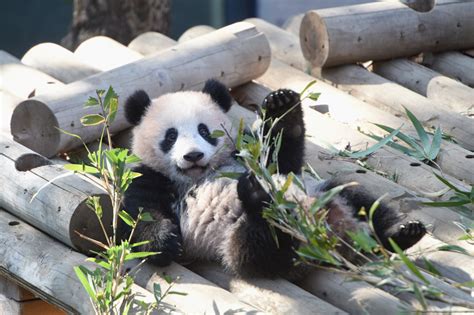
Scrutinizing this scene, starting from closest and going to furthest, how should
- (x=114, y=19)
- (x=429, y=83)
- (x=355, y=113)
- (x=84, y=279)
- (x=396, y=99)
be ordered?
(x=84, y=279), (x=355, y=113), (x=396, y=99), (x=429, y=83), (x=114, y=19)

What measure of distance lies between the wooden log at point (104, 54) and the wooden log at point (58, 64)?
59mm

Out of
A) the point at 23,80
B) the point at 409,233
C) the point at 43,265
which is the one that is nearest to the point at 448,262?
the point at 409,233

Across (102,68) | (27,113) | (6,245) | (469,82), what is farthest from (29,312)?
(469,82)

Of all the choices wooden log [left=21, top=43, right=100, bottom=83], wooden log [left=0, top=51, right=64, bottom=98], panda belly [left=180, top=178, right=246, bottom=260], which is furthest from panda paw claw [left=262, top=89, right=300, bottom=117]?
wooden log [left=21, top=43, right=100, bottom=83]

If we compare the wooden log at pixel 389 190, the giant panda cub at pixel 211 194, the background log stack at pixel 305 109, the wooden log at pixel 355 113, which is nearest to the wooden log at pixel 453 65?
the background log stack at pixel 305 109

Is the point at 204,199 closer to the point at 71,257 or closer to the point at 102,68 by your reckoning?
the point at 71,257

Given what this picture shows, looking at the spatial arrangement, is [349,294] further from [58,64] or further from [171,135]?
[58,64]

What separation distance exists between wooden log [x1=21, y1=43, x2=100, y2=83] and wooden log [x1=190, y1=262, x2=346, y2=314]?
6.77 feet

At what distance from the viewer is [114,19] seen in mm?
7000

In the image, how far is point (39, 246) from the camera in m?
3.81

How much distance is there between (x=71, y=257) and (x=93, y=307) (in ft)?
1.34

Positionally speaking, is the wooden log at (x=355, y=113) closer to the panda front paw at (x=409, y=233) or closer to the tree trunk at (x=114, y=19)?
the panda front paw at (x=409, y=233)

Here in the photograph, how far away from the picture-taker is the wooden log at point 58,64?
17.2 feet

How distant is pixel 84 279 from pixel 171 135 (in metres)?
0.80
